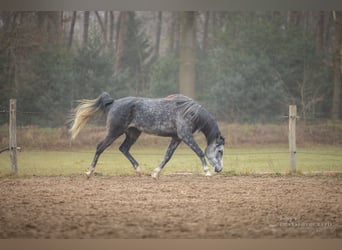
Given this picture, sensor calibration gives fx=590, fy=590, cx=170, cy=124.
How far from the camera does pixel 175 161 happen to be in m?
10.0

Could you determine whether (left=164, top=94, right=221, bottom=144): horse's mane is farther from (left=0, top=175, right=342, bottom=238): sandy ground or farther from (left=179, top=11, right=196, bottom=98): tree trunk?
(left=179, top=11, right=196, bottom=98): tree trunk

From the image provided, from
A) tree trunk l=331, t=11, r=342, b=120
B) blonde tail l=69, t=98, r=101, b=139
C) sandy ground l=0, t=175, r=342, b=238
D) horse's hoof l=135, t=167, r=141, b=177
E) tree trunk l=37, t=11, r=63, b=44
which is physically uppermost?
tree trunk l=37, t=11, r=63, b=44

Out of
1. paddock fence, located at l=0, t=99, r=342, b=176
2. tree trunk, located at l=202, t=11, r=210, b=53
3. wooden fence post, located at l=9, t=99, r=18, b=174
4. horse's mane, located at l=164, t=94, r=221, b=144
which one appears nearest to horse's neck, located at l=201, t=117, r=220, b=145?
horse's mane, located at l=164, t=94, r=221, b=144

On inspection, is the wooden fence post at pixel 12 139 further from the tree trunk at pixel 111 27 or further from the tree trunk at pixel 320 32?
the tree trunk at pixel 320 32

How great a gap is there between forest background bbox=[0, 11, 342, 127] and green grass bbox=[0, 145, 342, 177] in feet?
2.39

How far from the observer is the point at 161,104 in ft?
26.6

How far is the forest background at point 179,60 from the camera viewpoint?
10.5 meters

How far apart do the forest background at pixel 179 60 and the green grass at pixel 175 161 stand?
730 mm

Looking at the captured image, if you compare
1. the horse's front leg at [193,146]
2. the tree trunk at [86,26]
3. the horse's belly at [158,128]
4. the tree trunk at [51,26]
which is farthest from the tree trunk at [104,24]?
the horse's front leg at [193,146]

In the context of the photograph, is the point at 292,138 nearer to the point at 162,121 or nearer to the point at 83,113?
the point at 162,121

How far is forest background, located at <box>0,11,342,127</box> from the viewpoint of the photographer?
413 inches

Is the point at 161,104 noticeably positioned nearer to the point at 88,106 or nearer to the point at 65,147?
the point at 88,106

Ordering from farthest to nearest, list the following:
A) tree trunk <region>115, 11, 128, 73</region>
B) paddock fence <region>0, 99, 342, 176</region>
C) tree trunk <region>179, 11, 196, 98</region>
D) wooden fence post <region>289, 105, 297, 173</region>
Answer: tree trunk <region>115, 11, 128, 73</region>, tree trunk <region>179, 11, 196, 98</region>, paddock fence <region>0, 99, 342, 176</region>, wooden fence post <region>289, 105, 297, 173</region>

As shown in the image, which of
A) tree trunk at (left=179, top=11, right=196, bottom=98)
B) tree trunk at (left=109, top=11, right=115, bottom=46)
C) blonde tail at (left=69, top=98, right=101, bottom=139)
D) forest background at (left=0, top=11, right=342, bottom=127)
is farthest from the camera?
tree trunk at (left=109, top=11, right=115, bottom=46)
